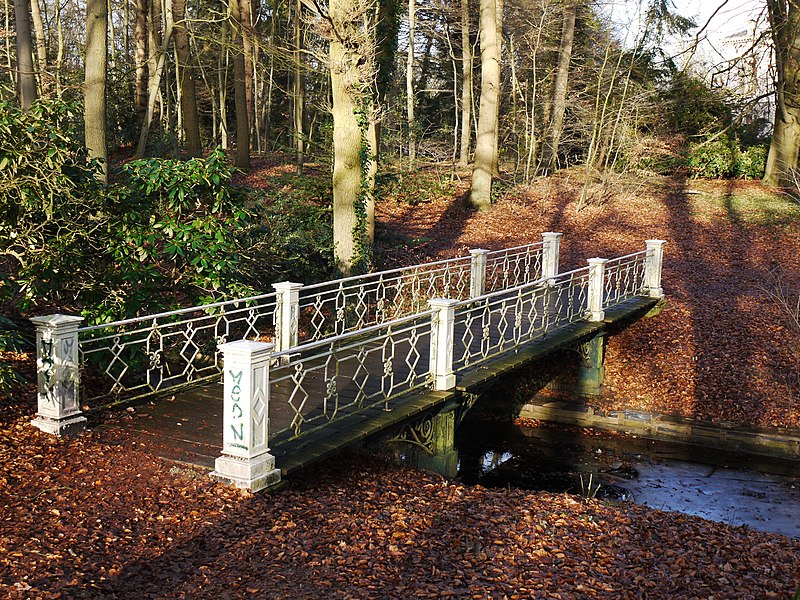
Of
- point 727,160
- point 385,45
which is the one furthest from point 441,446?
point 727,160

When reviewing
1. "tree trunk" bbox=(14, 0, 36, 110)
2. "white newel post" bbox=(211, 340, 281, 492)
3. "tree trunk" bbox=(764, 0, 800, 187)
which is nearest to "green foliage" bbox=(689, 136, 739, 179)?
"tree trunk" bbox=(764, 0, 800, 187)

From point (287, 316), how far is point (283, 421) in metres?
2.64

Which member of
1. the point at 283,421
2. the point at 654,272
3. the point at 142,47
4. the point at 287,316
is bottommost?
the point at 283,421

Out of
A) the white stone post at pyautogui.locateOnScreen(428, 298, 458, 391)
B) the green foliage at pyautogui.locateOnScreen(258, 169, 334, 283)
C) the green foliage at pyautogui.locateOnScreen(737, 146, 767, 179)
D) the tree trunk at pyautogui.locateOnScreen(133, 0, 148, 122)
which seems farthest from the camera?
the green foliage at pyautogui.locateOnScreen(737, 146, 767, 179)

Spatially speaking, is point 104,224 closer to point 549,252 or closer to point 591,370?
point 591,370

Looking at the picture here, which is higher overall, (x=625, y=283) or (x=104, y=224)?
(x=104, y=224)

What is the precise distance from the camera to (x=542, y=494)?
24.7 ft

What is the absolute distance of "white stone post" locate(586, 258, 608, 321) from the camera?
43.2 ft

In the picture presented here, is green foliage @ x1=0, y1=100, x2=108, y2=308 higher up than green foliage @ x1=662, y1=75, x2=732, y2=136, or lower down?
lower down

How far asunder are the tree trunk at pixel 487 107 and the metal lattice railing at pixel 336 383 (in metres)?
13.4

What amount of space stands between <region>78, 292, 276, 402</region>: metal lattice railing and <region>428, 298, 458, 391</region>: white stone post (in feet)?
6.58

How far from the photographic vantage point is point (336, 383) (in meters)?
8.38

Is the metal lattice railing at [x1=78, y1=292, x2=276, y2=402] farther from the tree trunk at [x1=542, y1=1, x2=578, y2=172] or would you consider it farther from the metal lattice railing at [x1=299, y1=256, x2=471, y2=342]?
the tree trunk at [x1=542, y1=1, x2=578, y2=172]

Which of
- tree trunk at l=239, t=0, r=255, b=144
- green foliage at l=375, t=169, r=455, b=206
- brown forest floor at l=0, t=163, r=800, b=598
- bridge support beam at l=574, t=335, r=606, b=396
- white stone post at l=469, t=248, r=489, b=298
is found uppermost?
tree trunk at l=239, t=0, r=255, b=144
